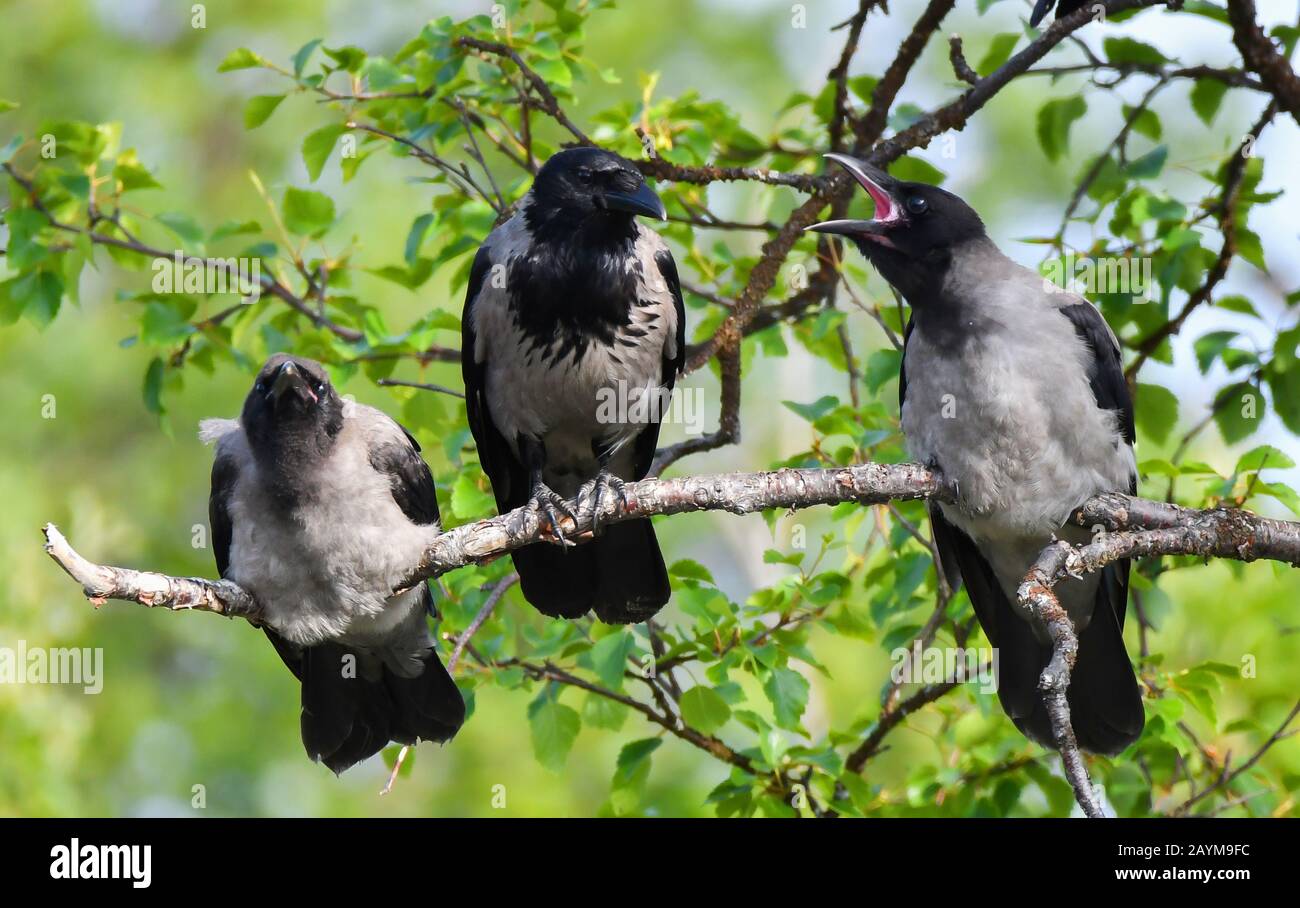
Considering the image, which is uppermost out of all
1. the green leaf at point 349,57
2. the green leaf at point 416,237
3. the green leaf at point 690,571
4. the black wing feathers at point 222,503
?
the green leaf at point 349,57

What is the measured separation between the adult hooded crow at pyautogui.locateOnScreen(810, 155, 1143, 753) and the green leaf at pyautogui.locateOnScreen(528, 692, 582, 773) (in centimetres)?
158

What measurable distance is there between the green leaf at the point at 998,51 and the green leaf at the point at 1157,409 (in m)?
1.57

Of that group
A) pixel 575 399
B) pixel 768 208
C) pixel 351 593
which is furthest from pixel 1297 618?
pixel 351 593

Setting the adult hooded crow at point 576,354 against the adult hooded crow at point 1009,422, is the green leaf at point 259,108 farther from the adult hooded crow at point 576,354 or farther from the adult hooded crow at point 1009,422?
the adult hooded crow at point 1009,422

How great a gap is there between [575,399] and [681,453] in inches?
24.4

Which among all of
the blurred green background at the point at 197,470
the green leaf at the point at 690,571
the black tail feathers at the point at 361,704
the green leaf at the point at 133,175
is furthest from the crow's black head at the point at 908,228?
the blurred green background at the point at 197,470

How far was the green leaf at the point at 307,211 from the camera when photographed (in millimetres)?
5918

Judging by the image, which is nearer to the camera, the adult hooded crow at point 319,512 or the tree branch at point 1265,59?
the adult hooded crow at point 319,512

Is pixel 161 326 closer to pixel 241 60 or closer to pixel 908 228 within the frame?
pixel 241 60

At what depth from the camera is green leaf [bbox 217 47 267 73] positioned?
5.65 meters

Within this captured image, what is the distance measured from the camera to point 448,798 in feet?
44.0

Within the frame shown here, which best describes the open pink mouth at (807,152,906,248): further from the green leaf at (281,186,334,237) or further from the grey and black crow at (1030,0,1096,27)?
the green leaf at (281,186,334,237)
